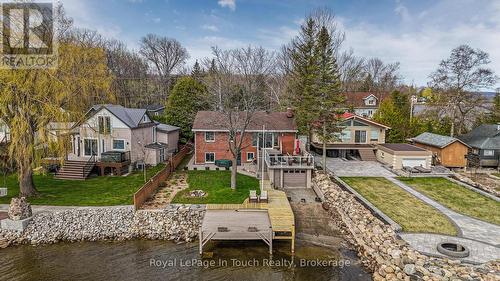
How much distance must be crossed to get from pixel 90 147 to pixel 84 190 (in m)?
6.78

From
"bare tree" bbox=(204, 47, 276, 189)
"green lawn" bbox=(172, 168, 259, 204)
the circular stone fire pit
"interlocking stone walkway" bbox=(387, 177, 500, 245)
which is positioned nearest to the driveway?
"interlocking stone walkway" bbox=(387, 177, 500, 245)

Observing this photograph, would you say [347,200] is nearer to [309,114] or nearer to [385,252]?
[385,252]

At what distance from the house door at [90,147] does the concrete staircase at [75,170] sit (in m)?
2.06

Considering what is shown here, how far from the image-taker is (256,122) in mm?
28047

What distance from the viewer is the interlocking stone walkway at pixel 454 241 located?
1214 cm

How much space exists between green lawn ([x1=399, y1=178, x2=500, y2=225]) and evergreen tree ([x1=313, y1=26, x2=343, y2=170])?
22.9ft

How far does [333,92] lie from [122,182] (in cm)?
1818

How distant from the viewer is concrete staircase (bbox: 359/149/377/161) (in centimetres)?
3003

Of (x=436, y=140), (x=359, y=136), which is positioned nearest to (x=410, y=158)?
(x=436, y=140)

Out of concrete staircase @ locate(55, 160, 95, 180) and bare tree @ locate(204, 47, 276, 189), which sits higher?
bare tree @ locate(204, 47, 276, 189)

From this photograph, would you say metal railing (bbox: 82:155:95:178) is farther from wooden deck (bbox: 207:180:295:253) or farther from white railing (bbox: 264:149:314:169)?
white railing (bbox: 264:149:314:169)

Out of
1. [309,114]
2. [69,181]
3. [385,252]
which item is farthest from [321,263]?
[69,181]

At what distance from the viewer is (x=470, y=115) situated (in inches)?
1341

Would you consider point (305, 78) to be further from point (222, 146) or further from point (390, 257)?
point (390, 257)
